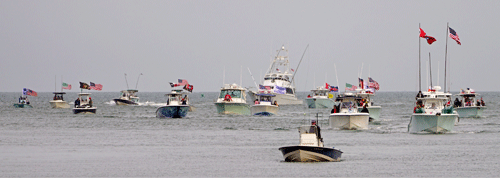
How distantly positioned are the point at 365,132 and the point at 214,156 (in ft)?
51.4

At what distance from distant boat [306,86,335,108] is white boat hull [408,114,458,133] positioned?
50425mm

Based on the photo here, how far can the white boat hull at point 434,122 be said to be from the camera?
39656 millimetres

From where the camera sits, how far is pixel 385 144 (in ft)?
119

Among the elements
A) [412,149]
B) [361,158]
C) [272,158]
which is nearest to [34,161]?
[272,158]

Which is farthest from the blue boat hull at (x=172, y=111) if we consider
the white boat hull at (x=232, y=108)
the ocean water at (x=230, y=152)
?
the ocean water at (x=230, y=152)

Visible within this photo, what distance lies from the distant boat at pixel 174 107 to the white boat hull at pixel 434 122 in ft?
83.5

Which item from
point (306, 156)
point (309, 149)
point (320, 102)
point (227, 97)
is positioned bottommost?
point (306, 156)

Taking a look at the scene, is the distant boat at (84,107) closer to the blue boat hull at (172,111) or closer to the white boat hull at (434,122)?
the blue boat hull at (172,111)

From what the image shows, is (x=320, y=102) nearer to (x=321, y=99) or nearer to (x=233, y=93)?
(x=321, y=99)

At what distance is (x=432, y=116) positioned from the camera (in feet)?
130

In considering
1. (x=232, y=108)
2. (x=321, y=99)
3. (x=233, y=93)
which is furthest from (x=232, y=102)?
(x=321, y=99)

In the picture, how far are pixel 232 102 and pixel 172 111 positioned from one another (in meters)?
7.57

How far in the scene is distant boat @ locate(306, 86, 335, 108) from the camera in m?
91.8

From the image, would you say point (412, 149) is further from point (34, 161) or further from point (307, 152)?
point (34, 161)
